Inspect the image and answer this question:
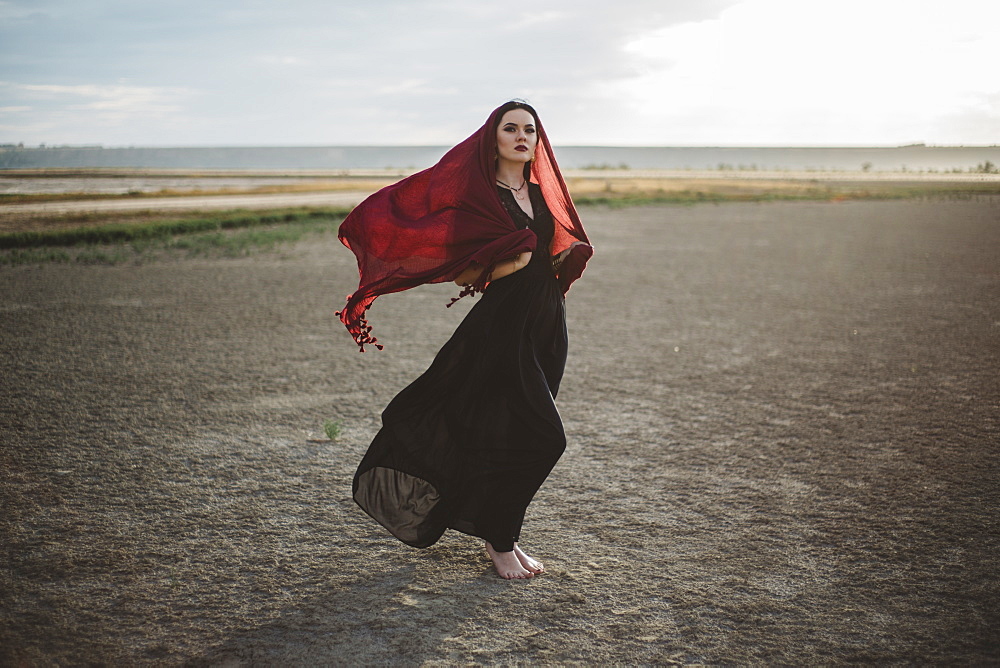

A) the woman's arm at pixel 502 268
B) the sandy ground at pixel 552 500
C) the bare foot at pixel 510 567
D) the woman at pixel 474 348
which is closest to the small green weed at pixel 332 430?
the sandy ground at pixel 552 500

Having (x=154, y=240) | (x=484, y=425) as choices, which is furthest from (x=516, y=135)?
(x=154, y=240)

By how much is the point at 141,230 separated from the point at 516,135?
55.8ft

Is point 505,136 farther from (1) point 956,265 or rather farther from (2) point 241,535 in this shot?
(1) point 956,265

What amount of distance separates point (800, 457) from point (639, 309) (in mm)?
5125

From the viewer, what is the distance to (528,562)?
3.24 metres

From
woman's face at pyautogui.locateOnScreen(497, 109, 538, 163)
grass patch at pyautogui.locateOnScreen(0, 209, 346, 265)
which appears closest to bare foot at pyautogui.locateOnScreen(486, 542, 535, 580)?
woman's face at pyautogui.locateOnScreen(497, 109, 538, 163)

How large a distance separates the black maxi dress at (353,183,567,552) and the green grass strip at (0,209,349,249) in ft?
51.1

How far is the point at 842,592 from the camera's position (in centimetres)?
305

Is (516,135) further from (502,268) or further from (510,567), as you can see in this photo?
(510,567)

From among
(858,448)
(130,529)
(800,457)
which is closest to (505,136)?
(130,529)

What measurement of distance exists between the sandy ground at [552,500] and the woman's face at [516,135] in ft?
5.86

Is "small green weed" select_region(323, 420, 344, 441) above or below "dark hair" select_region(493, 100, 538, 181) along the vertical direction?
below

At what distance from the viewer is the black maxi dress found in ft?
10.2

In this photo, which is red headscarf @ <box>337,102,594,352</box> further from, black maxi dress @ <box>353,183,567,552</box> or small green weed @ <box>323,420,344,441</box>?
small green weed @ <box>323,420,344,441</box>
